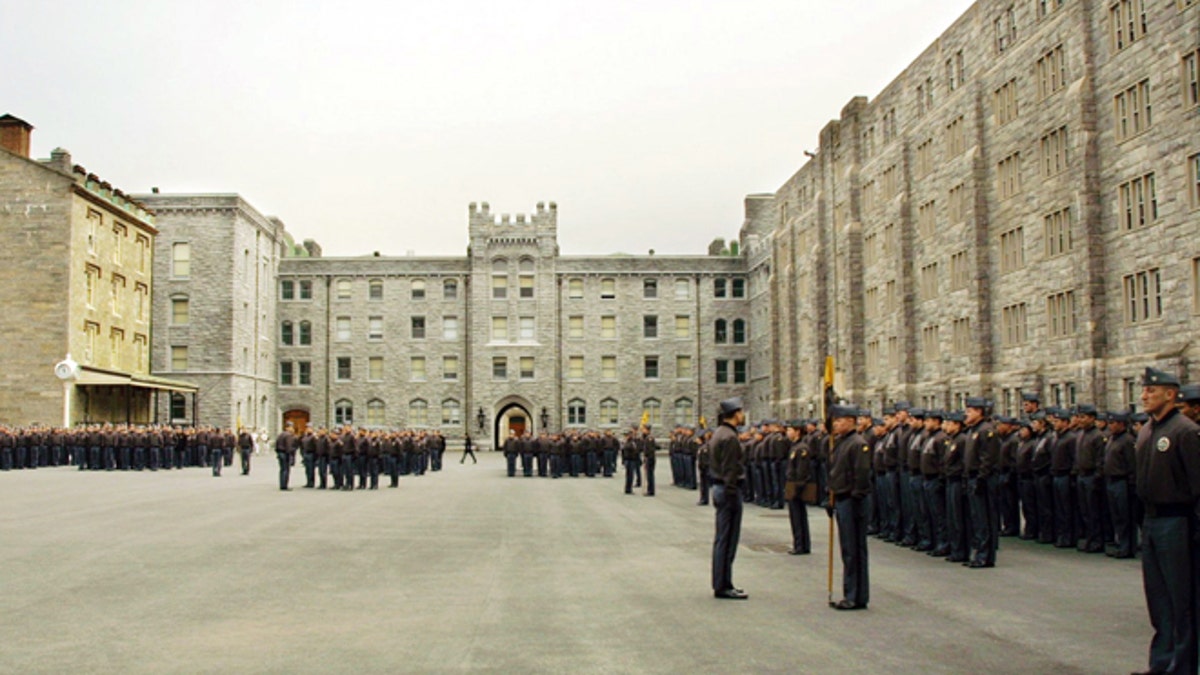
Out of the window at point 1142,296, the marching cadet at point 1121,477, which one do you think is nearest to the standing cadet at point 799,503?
the marching cadet at point 1121,477

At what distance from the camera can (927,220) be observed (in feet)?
138

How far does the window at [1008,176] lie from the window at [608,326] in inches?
1584

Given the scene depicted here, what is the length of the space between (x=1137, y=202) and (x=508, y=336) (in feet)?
163

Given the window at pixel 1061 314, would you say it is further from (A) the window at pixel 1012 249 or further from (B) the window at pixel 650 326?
(B) the window at pixel 650 326

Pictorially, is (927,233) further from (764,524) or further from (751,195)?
(751,195)

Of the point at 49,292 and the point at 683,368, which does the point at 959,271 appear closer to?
the point at 683,368

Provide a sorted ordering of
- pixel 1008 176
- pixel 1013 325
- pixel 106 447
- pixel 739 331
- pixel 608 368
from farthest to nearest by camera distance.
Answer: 1. pixel 739 331
2. pixel 608 368
3. pixel 106 447
4. pixel 1008 176
5. pixel 1013 325

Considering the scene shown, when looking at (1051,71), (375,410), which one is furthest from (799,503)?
(375,410)

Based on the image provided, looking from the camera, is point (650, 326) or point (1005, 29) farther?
point (650, 326)

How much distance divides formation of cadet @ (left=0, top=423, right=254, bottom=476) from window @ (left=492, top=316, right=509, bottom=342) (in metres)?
28.2

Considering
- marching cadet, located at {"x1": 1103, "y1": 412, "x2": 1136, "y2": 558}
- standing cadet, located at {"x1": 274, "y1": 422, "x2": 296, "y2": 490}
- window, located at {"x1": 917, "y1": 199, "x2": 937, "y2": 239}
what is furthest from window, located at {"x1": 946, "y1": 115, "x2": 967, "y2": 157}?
→ marching cadet, located at {"x1": 1103, "y1": 412, "x2": 1136, "y2": 558}

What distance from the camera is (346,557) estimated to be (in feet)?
48.7

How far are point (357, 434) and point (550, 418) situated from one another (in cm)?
4085

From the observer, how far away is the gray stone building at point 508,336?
7288 cm
